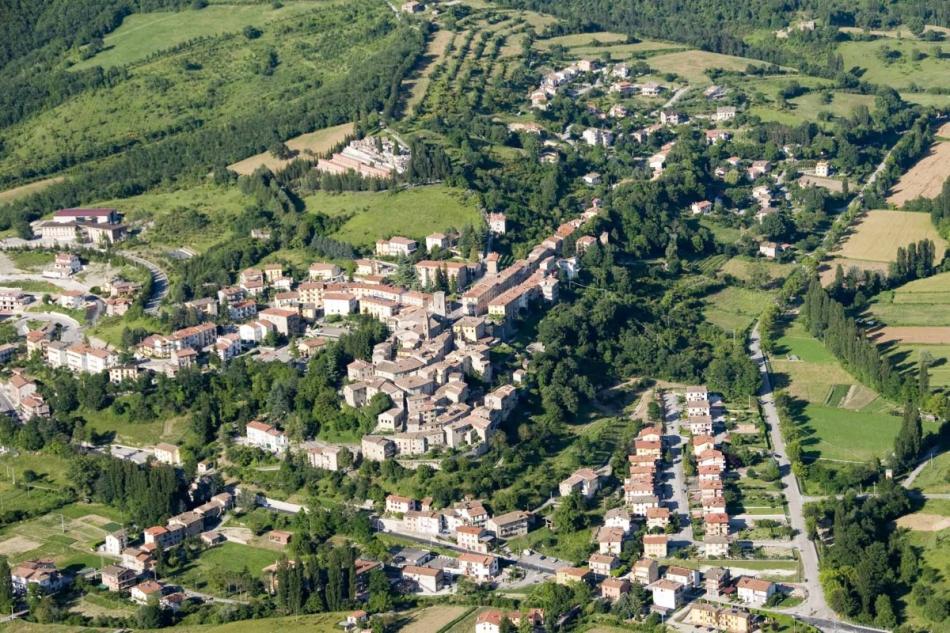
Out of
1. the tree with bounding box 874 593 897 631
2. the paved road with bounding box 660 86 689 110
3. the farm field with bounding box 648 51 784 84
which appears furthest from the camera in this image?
the farm field with bounding box 648 51 784 84

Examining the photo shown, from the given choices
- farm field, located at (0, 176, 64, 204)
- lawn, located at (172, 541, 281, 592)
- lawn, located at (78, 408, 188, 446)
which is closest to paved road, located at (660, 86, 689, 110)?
farm field, located at (0, 176, 64, 204)

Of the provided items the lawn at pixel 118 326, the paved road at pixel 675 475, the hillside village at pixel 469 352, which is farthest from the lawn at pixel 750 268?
the lawn at pixel 118 326

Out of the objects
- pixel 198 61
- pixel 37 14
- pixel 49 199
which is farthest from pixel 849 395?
pixel 37 14

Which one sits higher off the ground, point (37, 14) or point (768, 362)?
point (37, 14)

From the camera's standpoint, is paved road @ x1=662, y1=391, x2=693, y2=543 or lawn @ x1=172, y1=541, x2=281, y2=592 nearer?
lawn @ x1=172, y1=541, x2=281, y2=592

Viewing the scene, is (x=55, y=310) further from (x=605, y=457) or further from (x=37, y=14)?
(x=37, y=14)

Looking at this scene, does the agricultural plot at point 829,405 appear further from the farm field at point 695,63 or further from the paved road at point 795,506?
the farm field at point 695,63

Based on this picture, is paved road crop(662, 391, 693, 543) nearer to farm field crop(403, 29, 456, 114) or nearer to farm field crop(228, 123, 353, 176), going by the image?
farm field crop(228, 123, 353, 176)
